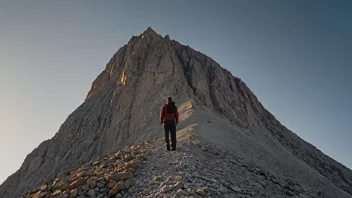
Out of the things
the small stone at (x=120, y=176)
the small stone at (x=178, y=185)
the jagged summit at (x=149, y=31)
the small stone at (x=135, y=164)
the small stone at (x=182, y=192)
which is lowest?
the small stone at (x=182, y=192)

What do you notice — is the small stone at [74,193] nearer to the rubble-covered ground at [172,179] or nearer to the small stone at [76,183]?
the rubble-covered ground at [172,179]

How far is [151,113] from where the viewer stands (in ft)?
121

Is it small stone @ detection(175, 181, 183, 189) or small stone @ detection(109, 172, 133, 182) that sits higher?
small stone @ detection(109, 172, 133, 182)

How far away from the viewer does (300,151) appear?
46562 mm

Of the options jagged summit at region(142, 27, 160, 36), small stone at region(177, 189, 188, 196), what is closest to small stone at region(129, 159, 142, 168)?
small stone at region(177, 189, 188, 196)

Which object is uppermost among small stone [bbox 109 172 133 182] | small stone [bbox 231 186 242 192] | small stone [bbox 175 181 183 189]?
small stone [bbox 109 172 133 182]

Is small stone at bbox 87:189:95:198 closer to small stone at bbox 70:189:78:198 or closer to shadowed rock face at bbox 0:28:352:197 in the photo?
small stone at bbox 70:189:78:198

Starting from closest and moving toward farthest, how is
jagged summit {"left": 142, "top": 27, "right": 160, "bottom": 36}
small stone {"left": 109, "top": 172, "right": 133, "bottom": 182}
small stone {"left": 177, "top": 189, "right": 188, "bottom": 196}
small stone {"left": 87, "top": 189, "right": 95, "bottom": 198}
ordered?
small stone {"left": 177, "top": 189, "right": 188, "bottom": 196} < small stone {"left": 87, "top": 189, "right": 95, "bottom": 198} < small stone {"left": 109, "top": 172, "right": 133, "bottom": 182} < jagged summit {"left": 142, "top": 27, "right": 160, "bottom": 36}

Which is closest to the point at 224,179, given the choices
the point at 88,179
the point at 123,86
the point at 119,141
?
the point at 88,179

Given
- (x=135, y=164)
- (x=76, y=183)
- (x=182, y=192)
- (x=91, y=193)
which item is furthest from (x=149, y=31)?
(x=182, y=192)

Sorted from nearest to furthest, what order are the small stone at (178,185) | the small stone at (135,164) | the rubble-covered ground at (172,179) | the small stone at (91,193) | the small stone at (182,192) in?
the small stone at (182,192) < the small stone at (178,185) < the rubble-covered ground at (172,179) < the small stone at (91,193) < the small stone at (135,164)

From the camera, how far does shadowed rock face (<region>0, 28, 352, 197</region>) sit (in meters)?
38.6

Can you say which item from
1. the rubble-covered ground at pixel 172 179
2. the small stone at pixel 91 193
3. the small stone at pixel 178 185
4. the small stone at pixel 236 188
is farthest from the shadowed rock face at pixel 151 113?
the small stone at pixel 178 185

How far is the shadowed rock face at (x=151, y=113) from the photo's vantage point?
38625 millimetres
